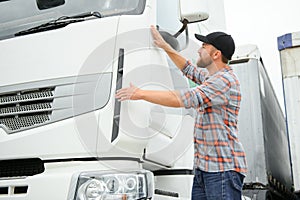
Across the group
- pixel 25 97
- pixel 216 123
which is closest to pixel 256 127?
pixel 216 123

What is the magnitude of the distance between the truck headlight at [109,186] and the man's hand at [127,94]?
42 cm

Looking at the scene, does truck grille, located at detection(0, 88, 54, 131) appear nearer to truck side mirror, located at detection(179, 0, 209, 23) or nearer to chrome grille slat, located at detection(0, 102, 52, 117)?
chrome grille slat, located at detection(0, 102, 52, 117)

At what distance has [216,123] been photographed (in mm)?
2805

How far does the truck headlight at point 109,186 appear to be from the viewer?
2330 millimetres

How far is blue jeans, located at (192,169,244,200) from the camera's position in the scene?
268 centimetres

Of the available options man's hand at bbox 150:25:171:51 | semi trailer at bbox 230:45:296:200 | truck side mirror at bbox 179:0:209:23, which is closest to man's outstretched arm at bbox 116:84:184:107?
man's hand at bbox 150:25:171:51

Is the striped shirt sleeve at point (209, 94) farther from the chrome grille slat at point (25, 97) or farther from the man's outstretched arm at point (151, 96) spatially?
the chrome grille slat at point (25, 97)

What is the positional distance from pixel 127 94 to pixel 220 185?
806 mm

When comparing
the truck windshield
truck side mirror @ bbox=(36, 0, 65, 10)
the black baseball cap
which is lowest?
the black baseball cap

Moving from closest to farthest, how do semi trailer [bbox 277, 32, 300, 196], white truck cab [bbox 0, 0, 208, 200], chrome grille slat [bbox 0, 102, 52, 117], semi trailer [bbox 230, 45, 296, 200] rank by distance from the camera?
white truck cab [bbox 0, 0, 208, 200], chrome grille slat [bbox 0, 102, 52, 117], semi trailer [bbox 230, 45, 296, 200], semi trailer [bbox 277, 32, 300, 196]

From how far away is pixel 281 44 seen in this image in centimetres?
460

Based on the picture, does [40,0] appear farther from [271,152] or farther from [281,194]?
[281,194]

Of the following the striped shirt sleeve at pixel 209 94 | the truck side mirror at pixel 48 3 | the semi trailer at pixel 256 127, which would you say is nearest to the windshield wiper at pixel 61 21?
the truck side mirror at pixel 48 3

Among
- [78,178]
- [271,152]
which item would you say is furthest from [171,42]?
[271,152]
